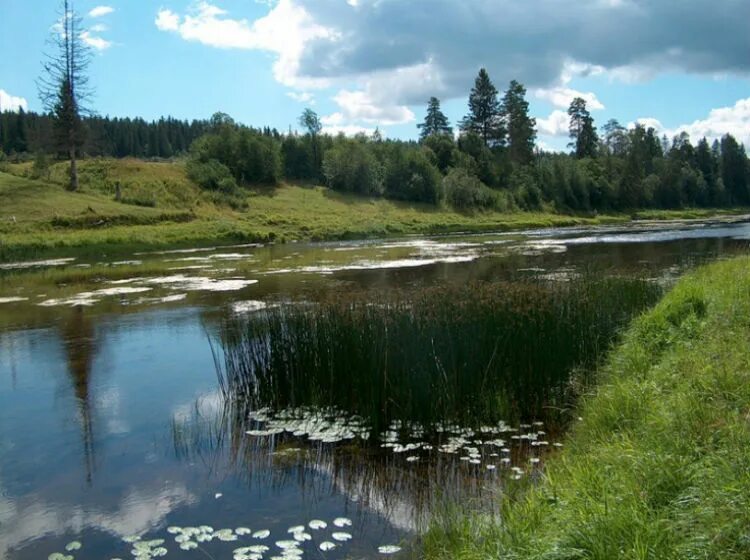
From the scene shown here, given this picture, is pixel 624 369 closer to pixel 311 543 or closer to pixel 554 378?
pixel 554 378

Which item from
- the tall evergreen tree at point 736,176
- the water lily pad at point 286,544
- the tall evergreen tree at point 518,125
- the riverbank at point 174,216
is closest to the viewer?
the water lily pad at point 286,544

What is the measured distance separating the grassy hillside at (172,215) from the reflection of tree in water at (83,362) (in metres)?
19.5

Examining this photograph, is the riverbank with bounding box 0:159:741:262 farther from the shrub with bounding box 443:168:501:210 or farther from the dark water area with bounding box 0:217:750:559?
the dark water area with bounding box 0:217:750:559

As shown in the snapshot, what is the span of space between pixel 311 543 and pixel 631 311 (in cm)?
758

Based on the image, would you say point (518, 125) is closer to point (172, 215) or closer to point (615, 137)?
point (615, 137)

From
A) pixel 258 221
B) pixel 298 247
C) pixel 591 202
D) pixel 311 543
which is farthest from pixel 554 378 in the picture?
pixel 591 202

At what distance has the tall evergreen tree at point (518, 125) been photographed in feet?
317

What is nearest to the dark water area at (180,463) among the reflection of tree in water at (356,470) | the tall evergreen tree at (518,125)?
the reflection of tree in water at (356,470)

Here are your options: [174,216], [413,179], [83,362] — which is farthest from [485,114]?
[83,362]

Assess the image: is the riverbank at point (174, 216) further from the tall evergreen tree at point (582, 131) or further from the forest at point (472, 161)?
the tall evergreen tree at point (582, 131)

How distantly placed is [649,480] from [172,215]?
4511 centimetres

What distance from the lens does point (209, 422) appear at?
26.5ft

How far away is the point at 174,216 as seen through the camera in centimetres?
4603

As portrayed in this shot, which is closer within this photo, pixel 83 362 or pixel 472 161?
pixel 83 362
